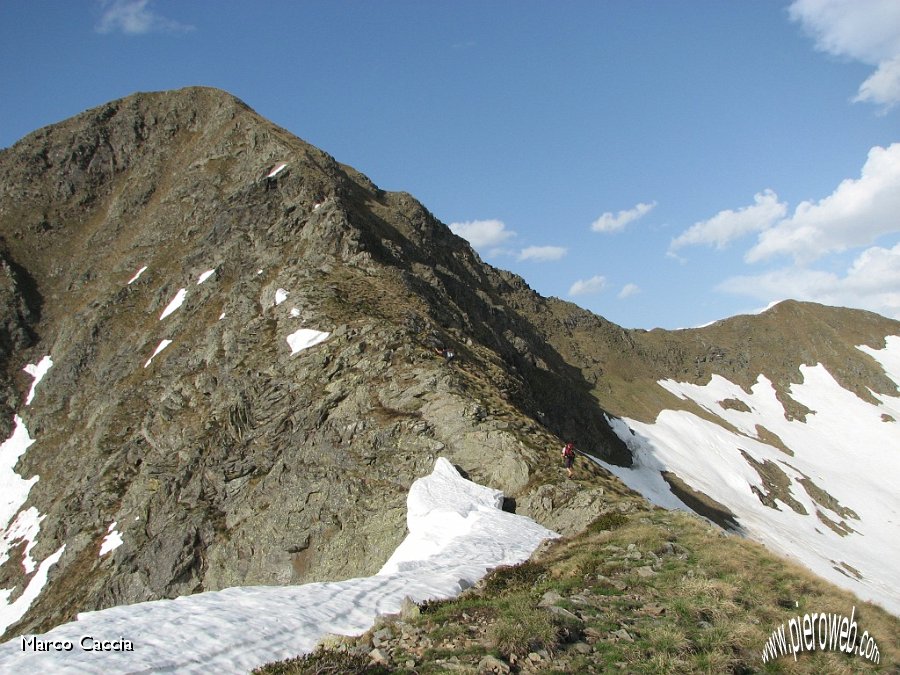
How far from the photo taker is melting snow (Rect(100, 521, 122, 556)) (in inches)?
1371

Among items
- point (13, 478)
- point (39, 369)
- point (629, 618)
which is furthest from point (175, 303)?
point (629, 618)

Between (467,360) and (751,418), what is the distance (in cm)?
8239

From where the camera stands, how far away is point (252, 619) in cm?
1119

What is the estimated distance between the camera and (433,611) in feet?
38.8

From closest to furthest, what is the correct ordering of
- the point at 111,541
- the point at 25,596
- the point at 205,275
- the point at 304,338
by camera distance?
1. the point at 111,541
2. the point at 304,338
3. the point at 25,596
4. the point at 205,275

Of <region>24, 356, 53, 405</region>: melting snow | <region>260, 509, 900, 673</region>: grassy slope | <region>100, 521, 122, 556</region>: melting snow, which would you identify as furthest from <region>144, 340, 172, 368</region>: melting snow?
<region>260, 509, 900, 673</region>: grassy slope

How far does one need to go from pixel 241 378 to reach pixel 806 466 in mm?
85677

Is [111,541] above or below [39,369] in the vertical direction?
below

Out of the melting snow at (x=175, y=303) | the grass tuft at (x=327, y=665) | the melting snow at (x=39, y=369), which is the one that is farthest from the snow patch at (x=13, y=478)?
the grass tuft at (x=327, y=665)

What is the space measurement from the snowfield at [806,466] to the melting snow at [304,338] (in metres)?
31.6

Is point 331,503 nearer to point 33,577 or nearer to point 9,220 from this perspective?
point 33,577

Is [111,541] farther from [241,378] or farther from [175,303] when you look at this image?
[175,303]

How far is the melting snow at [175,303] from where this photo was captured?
54594 millimetres

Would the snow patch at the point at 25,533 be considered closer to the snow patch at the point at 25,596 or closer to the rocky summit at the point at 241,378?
the rocky summit at the point at 241,378
